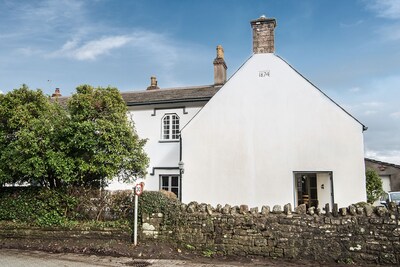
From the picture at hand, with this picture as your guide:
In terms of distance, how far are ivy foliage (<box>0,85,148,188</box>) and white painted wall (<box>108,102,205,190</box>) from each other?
17.8ft

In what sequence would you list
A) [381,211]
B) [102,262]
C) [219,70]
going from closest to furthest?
[381,211], [102,262], [219,70]

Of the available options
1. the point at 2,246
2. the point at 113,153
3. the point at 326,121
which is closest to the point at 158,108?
the point at 113,153

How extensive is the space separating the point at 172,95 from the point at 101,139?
8.59m

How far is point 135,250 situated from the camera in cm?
906

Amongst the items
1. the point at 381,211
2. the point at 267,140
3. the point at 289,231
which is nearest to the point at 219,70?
the point at 267,140

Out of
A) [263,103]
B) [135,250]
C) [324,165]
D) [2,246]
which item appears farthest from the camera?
[263,103]

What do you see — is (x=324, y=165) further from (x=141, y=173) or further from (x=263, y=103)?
(x=141, y=173)

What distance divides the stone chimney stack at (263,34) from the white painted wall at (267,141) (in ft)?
1.29

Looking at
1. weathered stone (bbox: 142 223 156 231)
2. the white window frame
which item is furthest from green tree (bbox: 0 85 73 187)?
the white window frame

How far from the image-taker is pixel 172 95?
18.7 m

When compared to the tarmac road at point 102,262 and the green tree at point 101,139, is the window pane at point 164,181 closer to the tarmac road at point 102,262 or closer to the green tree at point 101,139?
the green tree at point 101,139

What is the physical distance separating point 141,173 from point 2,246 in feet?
16.2

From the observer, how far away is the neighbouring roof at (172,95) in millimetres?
17594

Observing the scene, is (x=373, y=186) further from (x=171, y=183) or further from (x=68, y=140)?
(x=68, y=140)
